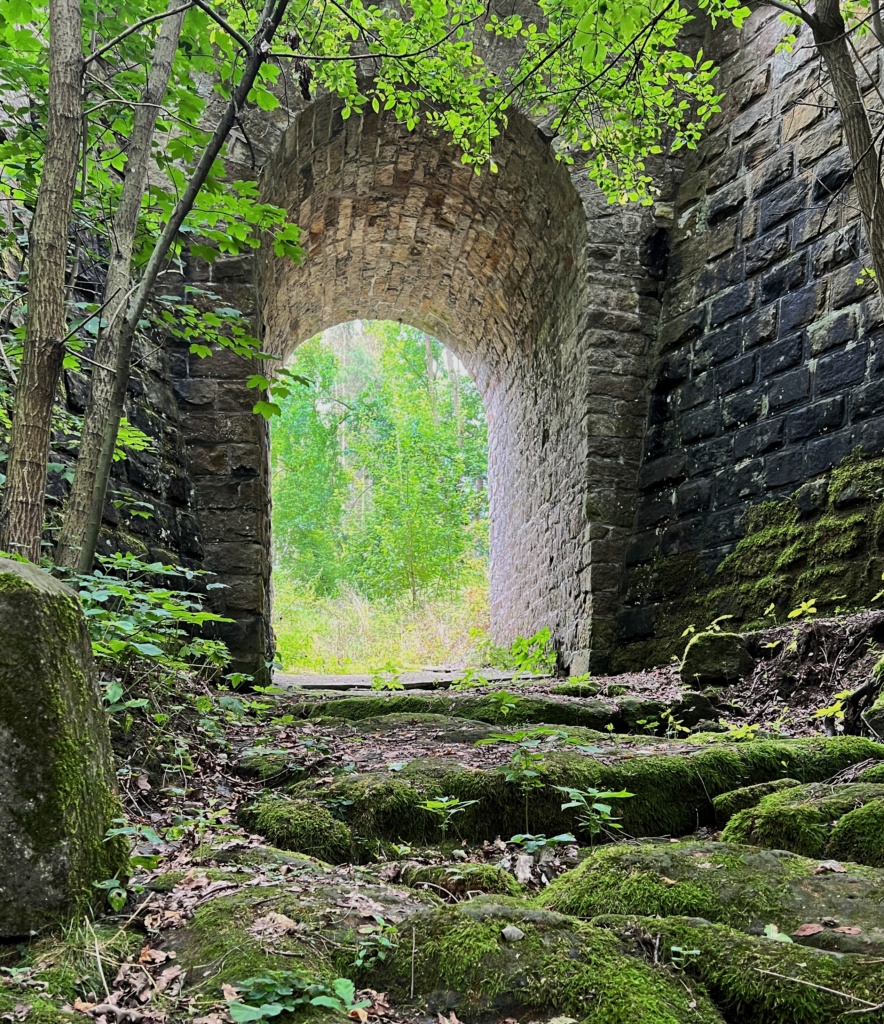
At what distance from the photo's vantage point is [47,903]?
1.36m

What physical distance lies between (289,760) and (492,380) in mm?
6661

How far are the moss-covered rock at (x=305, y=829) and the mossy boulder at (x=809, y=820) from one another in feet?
3.38

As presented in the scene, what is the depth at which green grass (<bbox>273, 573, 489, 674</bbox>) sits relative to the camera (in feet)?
39.7

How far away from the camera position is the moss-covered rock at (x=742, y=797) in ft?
7.50

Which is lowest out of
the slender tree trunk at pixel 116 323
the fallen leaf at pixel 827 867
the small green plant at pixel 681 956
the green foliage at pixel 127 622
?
the small green plant at pixel 681 956

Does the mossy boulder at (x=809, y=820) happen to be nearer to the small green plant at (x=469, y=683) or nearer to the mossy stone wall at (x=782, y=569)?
the mossy stone wall at (x=782, y=569)

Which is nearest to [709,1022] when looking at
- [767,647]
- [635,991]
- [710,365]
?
[635,991]

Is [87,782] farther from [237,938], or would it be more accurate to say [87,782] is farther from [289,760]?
[289,760]

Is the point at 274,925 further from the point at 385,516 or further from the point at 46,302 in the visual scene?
the point at 385,516

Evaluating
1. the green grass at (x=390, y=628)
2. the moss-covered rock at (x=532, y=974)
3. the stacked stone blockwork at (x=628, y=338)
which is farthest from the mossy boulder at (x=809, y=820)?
the green grass at (x=390, y=628)

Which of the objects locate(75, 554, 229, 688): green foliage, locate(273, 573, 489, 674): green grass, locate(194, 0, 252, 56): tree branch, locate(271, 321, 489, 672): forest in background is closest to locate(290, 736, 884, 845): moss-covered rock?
locate(75, 554, 229, 688): green foliage

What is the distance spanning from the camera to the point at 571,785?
2316 millimetres

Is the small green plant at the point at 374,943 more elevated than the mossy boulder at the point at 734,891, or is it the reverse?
the mossy boulder at the point at 734,891

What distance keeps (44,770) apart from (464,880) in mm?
Result: 908
